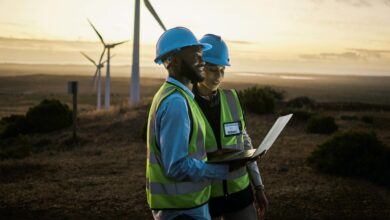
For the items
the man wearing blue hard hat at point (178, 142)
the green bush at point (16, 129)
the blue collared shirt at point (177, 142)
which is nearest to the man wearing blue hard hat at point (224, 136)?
the man wearing blue hard hat at point (178, 142)

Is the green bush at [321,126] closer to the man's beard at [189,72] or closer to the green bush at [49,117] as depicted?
the green bush at [49,117]

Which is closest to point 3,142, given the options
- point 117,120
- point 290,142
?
point 117,120

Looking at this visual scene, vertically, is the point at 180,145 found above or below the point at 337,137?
above

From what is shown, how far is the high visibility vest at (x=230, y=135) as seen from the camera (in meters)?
3.67

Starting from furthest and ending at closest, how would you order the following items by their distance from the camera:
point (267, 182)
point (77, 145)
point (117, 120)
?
point (117, 120) < point (77, 145) < point (267, 182)

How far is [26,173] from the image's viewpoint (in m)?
12.0

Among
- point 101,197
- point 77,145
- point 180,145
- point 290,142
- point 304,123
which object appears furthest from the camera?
point 304,123

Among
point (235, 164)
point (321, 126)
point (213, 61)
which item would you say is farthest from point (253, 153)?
point (321, 126)

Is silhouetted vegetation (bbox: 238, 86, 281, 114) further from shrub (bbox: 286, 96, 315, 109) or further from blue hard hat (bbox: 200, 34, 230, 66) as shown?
blue hard hat (bbox: 200, 34, 230, 66)

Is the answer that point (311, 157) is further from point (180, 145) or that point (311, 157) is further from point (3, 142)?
point (3, 142)

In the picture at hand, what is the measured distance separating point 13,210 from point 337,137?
7.37 metres

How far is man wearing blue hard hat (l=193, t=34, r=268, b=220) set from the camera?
3.69 meters

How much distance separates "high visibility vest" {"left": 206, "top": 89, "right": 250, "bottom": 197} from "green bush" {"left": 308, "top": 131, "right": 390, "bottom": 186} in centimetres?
692

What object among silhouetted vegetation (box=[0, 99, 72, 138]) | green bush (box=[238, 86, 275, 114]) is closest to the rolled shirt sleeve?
green bush (box=[238, 86, 275, 114])
